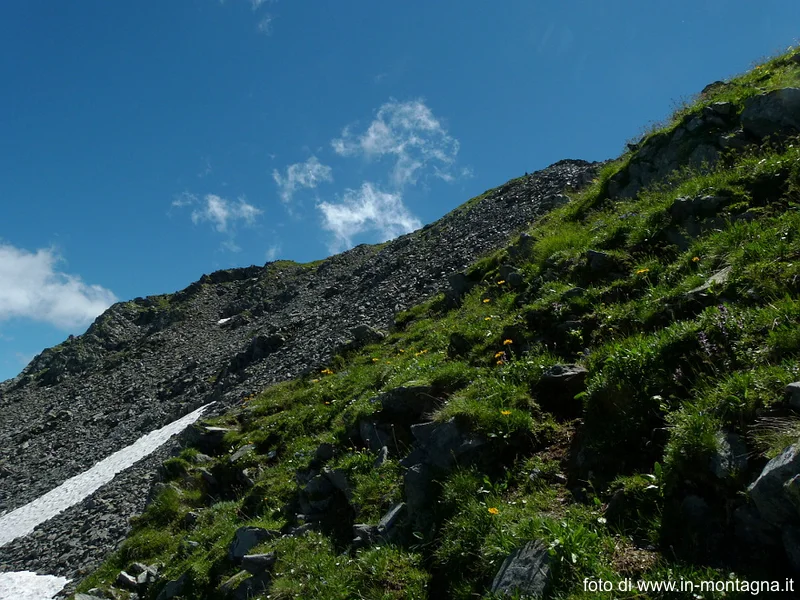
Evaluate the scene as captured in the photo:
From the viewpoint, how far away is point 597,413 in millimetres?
7066

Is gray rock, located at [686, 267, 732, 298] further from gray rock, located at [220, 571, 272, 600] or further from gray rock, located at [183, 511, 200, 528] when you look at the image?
gray rock, located at [183, 511, 200, 528]

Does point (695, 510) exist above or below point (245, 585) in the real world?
above

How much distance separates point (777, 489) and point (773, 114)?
11.4m

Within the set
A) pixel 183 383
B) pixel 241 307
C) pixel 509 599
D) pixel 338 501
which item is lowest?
pixel 509 599

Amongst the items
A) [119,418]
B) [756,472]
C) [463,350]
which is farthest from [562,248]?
[119,418]

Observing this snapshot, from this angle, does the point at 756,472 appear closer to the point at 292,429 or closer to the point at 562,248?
the point at 562,248

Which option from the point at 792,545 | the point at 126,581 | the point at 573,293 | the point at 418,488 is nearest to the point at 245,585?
the point at 418,488

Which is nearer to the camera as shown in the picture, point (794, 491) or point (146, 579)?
point (794, 491)

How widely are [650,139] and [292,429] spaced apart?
1426cm

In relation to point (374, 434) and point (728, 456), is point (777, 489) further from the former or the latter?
point (374, 434)

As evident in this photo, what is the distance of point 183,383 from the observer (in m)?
41.7

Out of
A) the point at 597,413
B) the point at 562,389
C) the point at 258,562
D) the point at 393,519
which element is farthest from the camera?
the point at 258,562

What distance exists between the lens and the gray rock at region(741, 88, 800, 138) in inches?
465

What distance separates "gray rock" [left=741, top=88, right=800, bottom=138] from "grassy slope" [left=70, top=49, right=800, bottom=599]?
0.80m
